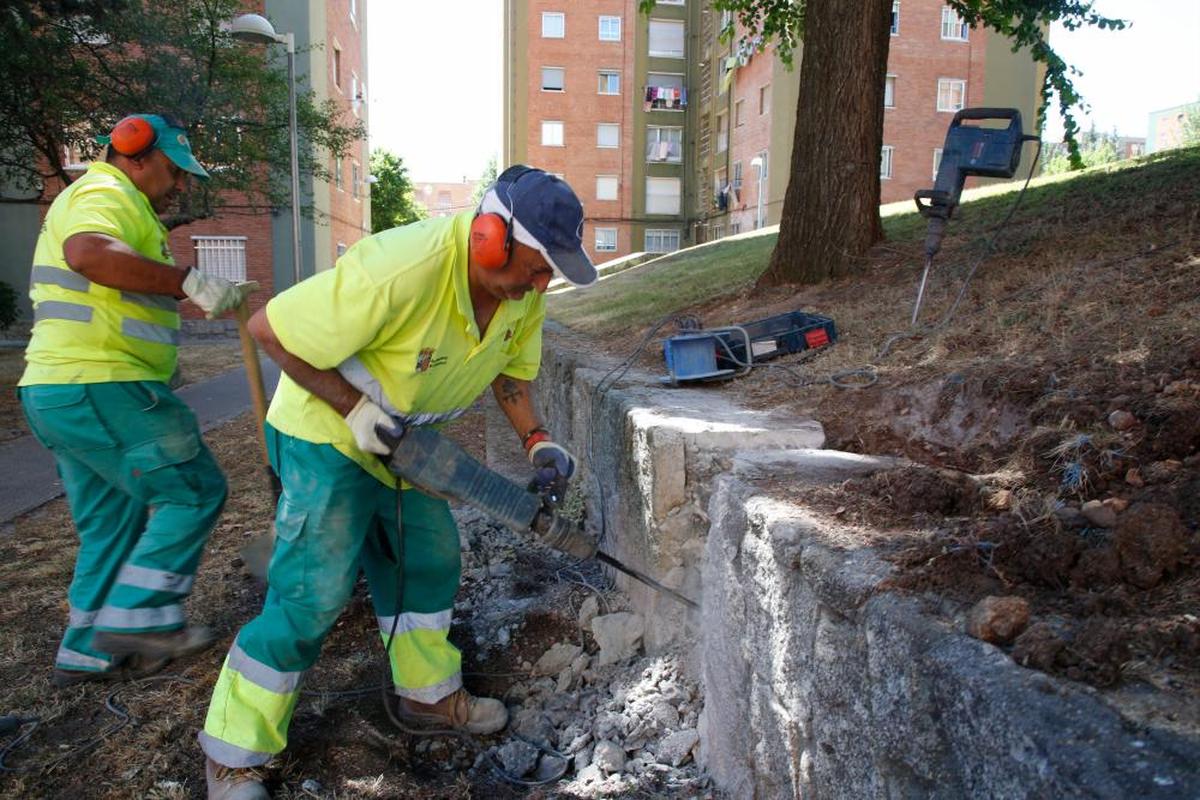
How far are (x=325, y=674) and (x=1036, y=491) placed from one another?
8.33ft

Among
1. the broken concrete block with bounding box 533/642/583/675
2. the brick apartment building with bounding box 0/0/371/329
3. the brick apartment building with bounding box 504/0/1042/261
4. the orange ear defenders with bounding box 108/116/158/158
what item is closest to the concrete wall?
the broken concrete block with bounding box 533/642/583/675

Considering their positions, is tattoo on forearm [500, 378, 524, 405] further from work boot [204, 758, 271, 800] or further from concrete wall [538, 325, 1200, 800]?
work boot [204, 758, 271, 800]

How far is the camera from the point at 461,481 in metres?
2.57

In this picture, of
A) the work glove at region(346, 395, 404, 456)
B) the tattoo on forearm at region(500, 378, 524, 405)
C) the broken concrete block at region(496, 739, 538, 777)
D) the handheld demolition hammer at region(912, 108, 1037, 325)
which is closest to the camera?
the work glove at region(346, 395, 404, 456)

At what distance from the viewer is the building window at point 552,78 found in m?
40.6

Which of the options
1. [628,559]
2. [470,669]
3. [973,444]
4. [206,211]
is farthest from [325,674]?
[206,211]

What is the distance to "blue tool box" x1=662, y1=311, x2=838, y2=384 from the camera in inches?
173

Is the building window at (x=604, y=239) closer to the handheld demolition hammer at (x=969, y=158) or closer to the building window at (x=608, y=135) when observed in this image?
the building window at (x=608, y=135)

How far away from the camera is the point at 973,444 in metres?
2.90

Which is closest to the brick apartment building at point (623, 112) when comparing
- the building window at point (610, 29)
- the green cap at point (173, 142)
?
the building window at point (610, 29)

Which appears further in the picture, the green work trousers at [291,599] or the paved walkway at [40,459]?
the paved walkway at [40,459]

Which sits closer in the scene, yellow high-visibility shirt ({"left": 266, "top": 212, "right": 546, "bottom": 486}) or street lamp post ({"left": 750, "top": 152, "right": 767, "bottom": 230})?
yellow high-visibility shirt ({"left": 266, "top": 212, "right": 546, "bottom": 486})

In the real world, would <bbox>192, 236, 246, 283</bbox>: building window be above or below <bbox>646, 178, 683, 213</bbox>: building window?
below

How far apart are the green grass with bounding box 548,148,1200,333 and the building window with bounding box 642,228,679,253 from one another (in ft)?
99.4
